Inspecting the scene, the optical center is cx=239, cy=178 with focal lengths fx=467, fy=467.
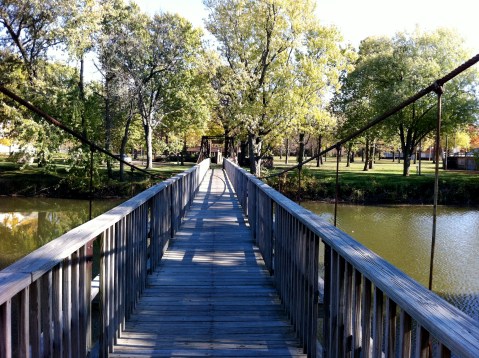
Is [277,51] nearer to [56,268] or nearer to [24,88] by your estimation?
[24,88]

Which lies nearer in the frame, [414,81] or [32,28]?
[32,28]

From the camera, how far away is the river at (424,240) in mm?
9858

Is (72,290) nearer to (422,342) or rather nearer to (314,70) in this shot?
(422,342)

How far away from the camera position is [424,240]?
14.2 meters

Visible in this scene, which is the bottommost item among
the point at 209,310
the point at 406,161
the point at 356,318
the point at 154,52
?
the point at 209,310

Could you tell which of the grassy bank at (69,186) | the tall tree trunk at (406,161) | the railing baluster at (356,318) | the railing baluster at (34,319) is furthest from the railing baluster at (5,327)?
the tall tree trunk at (406,161)

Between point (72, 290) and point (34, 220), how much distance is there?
16.6m

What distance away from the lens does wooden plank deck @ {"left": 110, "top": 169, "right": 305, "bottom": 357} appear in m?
2.84

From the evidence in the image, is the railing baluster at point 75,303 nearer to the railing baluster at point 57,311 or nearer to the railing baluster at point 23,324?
the railing baluster at point 57,311

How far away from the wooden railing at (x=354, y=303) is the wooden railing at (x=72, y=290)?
3.62ft

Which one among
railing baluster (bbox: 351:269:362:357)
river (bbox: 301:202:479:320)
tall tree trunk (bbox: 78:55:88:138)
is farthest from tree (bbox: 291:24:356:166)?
railing baluster (bbox: 351:269:362:357)

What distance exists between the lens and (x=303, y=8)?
19.2 metres

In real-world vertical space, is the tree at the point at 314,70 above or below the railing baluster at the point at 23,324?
above

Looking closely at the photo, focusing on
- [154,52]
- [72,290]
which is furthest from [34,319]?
[154,52]
